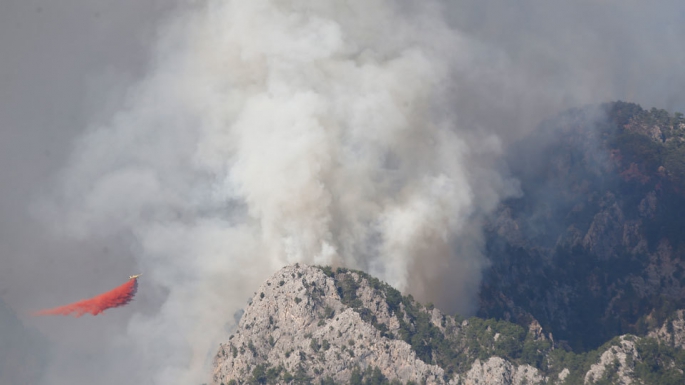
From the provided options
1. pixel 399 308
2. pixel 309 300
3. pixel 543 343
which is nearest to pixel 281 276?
pixel 309 300

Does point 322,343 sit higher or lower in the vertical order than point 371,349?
higher

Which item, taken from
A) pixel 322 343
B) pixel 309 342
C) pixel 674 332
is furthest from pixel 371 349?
pixel 674 332

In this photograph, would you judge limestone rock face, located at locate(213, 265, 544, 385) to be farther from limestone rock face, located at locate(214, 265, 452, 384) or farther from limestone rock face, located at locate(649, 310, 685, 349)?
limestone rock face, located at locate(649, 310, 685, 349)

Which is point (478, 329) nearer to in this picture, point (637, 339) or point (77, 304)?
point (637, 339)

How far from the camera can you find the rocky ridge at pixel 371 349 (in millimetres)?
156500

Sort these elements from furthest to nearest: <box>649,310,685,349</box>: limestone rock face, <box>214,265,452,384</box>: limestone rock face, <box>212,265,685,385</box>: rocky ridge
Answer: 1. <box>649,310,685,349</box>: limestone rock face
2. <box>214,265,452,384</box>: limestone rock face
3. <box>212,265,685,385</box>: rocky ridge

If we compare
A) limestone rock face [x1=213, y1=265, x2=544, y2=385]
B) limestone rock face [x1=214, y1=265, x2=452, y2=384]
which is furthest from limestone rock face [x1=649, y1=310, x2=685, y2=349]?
limestone rock face [x1=214, y1=265, x2=452, y2=384]

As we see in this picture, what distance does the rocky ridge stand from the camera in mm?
156500

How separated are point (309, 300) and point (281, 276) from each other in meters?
6.97

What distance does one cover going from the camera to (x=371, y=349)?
521 ft

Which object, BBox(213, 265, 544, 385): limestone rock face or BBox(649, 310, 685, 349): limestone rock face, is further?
BBox(649, 310, 685, 349): limestone rock face

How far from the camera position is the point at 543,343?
556 feet

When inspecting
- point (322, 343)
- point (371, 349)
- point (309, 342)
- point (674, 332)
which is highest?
point (674, 332)

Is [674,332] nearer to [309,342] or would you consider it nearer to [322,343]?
[322,343]
